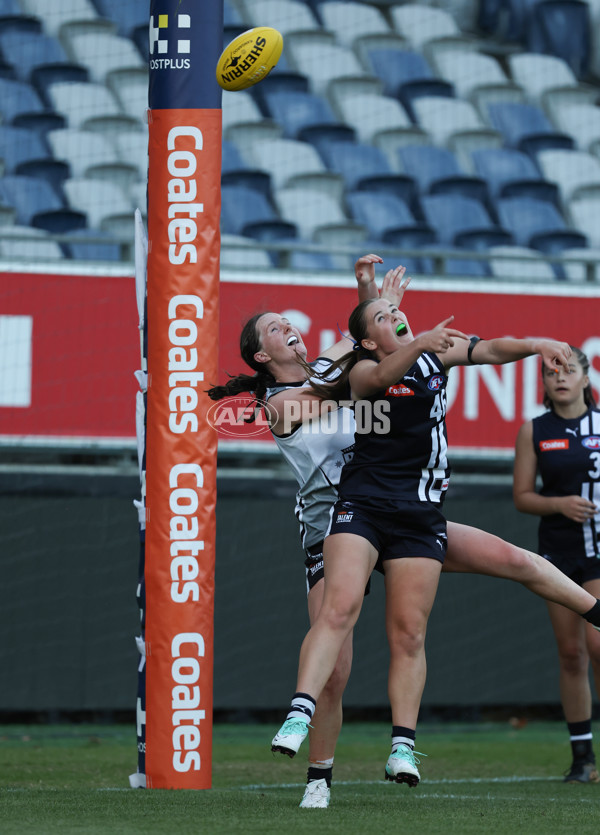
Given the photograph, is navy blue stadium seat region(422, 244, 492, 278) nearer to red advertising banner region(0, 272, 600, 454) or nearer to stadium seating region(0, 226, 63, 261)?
red advertising banner region(0, 272, 600, 454)

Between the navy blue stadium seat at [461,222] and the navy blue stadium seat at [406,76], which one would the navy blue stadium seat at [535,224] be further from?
the navy blue stadium seat at [406,76]

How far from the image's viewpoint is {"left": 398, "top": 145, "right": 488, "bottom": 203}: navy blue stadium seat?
12.2 metres

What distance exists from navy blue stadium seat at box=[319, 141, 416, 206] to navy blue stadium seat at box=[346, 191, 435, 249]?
12 centimetres

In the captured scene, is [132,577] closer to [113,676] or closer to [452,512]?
[113,676]

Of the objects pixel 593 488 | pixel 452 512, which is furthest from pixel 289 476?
pixel 593 488

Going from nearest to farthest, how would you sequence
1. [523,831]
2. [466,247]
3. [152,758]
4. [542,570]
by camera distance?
[523,831] < [542,570] < [152,758] < [466,247]

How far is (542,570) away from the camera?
4746mm

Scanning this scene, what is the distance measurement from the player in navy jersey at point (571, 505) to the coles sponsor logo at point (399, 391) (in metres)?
1.48

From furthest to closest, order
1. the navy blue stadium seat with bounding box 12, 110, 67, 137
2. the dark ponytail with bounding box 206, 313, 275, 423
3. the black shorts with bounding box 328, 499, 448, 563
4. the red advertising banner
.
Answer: the navy blue stadium seat with bounding box 12, 110, 67, 137, the red advertising banner, the dark ponytail with bounding box 206, 313, 275, 423, the black shorts with bounding box 328, 499, 448, 563

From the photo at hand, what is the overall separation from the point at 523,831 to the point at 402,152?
380 inches

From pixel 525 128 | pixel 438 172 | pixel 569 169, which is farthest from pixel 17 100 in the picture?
pixel 569 169

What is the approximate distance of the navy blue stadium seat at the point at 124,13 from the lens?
42.9ft

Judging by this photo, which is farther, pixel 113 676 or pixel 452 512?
pixel 452 512

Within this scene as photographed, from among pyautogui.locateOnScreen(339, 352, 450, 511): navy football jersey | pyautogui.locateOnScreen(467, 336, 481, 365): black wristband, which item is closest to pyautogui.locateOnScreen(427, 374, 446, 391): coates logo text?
pyautogui.locateOnScreen(339, 352, 450, 511): navy football jersey
